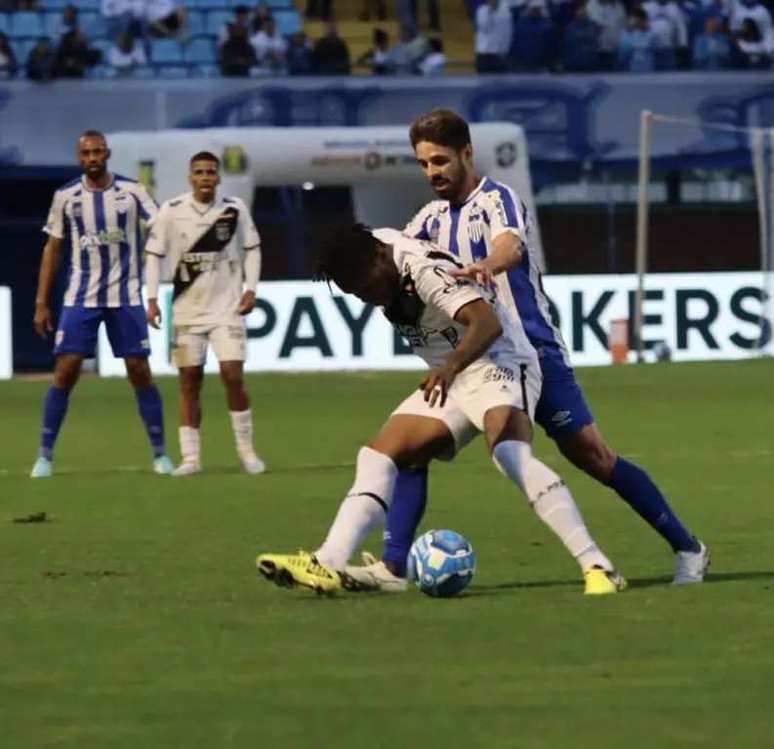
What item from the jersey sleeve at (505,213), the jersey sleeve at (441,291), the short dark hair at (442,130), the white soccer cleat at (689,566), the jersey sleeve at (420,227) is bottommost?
the white soccer cleat at (689,566)

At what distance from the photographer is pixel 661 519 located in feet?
29.2

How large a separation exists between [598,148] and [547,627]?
25330mm

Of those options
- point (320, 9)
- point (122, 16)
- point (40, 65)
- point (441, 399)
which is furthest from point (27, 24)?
point (441, 399)

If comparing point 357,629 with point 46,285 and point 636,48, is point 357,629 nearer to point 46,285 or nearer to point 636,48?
point 46,285

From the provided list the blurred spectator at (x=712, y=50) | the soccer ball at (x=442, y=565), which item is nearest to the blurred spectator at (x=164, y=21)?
the blurred spectator at (x=712, y=50)

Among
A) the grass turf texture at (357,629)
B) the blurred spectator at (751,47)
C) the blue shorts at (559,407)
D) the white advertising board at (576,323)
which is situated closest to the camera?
the grass turf texture at (357,629)

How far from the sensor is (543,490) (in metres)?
8.40

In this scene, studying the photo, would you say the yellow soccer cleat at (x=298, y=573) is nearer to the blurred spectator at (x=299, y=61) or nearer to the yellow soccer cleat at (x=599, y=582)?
the yellow soccer cleat at (x=599, y=582)

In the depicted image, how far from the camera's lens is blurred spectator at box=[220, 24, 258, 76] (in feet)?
104

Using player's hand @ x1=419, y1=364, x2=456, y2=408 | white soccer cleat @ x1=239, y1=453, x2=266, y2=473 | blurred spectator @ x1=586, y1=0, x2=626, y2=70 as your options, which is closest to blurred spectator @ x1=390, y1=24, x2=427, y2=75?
blurred spectator @ x1=586, y1=0, x2=626, y2=70

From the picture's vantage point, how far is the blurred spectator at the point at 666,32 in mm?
33031

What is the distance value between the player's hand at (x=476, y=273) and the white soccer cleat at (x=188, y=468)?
6801 mm

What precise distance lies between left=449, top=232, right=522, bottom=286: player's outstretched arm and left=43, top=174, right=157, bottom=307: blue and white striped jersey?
6555 mm

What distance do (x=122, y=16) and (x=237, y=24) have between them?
5.48 feet
